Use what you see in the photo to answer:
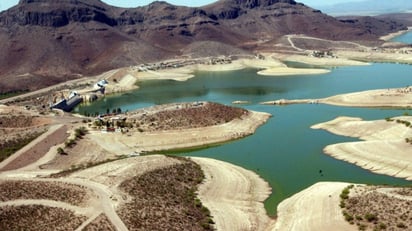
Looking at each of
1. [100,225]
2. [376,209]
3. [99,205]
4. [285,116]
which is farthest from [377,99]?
[100,225]

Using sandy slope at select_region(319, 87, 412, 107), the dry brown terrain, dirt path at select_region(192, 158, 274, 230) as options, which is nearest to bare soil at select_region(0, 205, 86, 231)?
the dry brown terrain

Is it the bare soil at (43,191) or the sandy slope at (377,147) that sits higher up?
the bare soil at (43,191)

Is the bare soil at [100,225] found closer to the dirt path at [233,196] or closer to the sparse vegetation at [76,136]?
the dirt path at [233,196]

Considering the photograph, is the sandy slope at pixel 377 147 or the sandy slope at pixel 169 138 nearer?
the sandy slope at pixel 377 147

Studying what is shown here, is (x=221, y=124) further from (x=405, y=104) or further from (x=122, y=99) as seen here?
(x=122, y=99)

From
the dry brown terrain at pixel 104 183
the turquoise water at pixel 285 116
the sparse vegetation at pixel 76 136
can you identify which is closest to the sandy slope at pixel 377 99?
the turquoise water at pixel 285 116

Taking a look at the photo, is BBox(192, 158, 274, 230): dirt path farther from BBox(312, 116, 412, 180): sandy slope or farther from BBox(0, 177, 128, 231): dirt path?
BBox(312, 116, 412, 180): sandy slope

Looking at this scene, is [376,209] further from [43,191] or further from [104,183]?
[43,191]
